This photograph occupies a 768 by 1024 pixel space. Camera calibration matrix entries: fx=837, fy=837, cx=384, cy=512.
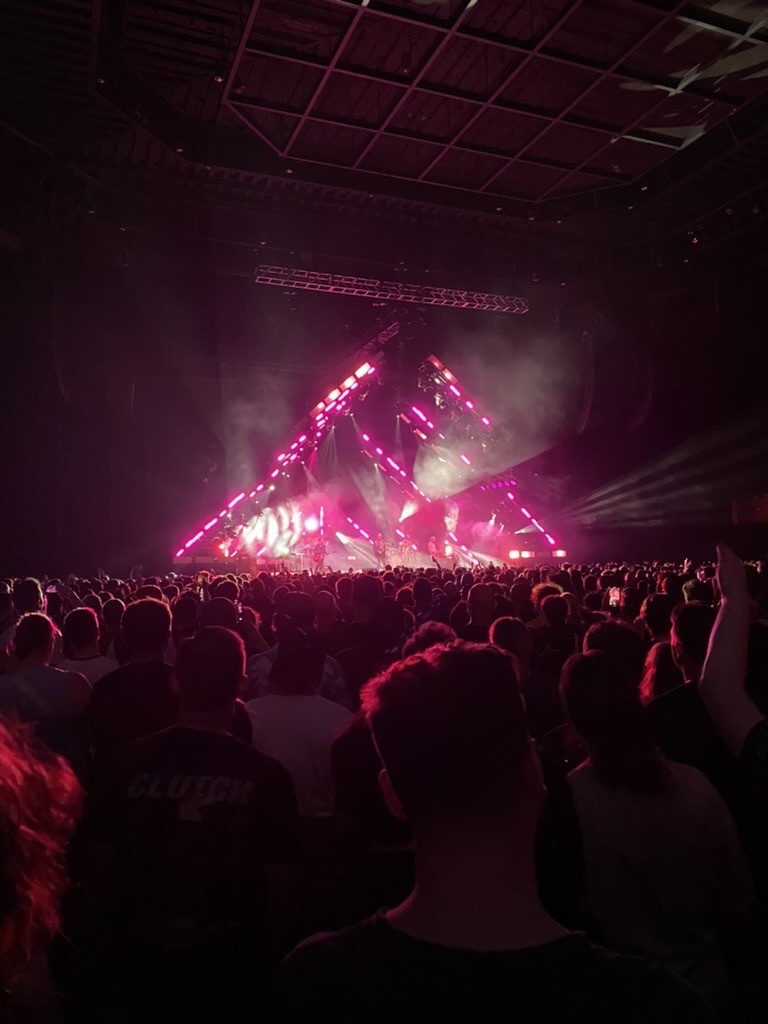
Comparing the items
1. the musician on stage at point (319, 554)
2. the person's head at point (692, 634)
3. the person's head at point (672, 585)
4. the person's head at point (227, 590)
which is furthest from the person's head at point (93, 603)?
the musician on stage at point (319, 554)

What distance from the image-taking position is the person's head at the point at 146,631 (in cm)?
368

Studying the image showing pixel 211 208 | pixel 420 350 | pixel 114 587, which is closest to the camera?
pixel 114 587

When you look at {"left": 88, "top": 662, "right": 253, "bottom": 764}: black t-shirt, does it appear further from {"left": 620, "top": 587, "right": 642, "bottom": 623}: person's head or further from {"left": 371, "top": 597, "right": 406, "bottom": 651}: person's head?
{"left": 620, "top": 587, "right": 642, "bottom": 623}: person's head

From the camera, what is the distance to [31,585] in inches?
233

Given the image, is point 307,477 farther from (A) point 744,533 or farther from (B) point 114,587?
(B) point 114,587

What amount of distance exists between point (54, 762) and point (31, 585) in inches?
198

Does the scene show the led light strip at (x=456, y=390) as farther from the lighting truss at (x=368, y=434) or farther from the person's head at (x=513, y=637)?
the person's head at (x=513, y=637)

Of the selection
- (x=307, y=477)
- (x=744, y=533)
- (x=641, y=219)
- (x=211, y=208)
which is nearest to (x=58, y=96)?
(x=211, y=208)

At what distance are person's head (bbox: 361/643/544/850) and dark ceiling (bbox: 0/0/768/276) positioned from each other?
965cm

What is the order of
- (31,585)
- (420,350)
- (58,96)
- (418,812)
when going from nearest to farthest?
(418,812), (31,585), (58,96), (420,350)

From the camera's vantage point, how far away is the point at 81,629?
4434 millimetres

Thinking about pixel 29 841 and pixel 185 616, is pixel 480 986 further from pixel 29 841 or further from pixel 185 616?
pixel 185 616

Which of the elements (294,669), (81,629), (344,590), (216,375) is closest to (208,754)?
(294,669)

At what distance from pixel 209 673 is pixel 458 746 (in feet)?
4.37
